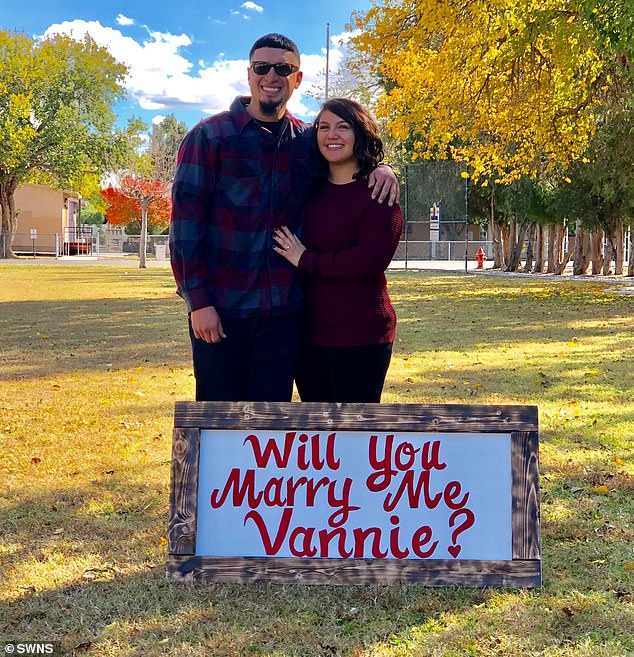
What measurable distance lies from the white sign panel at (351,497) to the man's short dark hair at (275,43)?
1.59 m

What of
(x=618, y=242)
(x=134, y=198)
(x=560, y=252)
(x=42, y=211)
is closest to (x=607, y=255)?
(x=618, y=242)

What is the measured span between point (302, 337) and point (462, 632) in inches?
54.9

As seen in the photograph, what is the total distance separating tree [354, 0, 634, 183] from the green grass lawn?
22.5 feet

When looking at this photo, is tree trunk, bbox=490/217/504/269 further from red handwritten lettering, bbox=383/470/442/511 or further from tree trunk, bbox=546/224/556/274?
red handwritten lettering, bbox=383/470/442/511

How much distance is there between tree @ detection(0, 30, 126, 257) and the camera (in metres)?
47.4

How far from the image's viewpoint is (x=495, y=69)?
1617cm

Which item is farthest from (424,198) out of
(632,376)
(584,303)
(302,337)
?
(302,337)

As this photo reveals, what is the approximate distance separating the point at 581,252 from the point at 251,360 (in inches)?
1232

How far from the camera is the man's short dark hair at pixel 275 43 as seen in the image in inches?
142

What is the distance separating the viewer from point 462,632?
10.4 feet

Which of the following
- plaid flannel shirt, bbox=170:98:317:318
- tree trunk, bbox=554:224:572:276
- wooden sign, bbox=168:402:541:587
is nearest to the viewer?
wooden sign, bbox=168:402:541:587

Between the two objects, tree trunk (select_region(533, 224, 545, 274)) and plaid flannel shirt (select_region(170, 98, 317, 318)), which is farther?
tree trunk (select_region(533, 224, 545, 274))

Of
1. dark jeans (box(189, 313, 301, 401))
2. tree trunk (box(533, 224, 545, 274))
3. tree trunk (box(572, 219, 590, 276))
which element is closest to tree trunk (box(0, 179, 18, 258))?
tree trunk (box(533, 224, 545, 274))

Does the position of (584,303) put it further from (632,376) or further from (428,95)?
(632,376)
